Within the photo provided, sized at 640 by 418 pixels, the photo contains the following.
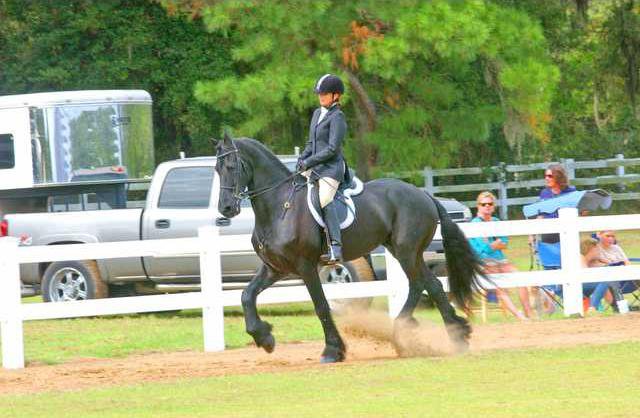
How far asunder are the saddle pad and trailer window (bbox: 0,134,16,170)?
33.7 ft

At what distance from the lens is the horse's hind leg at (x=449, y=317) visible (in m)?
13.2

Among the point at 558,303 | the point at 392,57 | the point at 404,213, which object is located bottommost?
the point at 558,303

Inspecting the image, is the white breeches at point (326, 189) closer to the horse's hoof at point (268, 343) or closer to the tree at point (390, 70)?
the horse's hoof at point (268, 343)

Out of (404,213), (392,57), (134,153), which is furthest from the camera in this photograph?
(392,57)

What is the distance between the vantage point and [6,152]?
876 inches

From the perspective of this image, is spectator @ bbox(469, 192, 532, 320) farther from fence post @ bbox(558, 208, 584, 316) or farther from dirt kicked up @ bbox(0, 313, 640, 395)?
dirt kicked up @ bbox(0, 313, 640, 395)

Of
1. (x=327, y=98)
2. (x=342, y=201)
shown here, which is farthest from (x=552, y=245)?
(x=327, y=98)

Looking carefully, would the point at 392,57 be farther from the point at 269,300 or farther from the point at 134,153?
the point at 269,300

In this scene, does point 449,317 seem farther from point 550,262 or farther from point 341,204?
point 550,262

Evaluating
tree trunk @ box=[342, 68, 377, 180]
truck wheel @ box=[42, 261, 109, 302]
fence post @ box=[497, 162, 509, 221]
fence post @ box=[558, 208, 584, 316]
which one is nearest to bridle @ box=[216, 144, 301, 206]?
fence post @ box=[558, 208, 584, 316]

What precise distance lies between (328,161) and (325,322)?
1490 mm

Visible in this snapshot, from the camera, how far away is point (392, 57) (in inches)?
1107

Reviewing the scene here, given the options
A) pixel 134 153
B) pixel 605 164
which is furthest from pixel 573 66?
pixel 134 153

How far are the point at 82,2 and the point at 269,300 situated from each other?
76.5 ft
